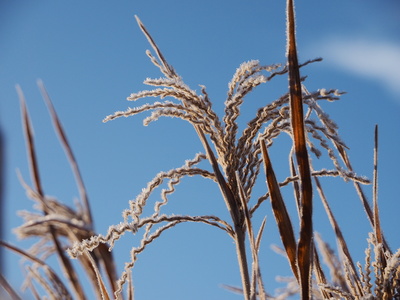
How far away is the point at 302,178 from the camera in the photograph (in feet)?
2.46

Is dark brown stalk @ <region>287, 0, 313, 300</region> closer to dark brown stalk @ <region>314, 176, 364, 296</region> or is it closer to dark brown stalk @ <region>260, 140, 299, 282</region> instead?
dark brown stalk @ <region>260, 140, 299, 282</region>

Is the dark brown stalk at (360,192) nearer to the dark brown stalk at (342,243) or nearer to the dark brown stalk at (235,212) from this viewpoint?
the dark brown stalk at (342,243)

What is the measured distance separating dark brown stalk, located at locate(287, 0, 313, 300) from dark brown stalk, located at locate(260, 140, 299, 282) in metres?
0.06

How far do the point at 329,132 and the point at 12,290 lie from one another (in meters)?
0.76

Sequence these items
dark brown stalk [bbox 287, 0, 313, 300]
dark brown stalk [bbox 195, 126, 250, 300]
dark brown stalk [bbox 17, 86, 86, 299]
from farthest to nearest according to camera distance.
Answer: dark brown stalk [bbox 17, 86, 86, 299] → dark brown stalk [bbox 195, 126, 250, 300] → dark brown stalk [bbox 287, 0, 313, 300]

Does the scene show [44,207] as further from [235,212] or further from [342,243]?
[342,243]

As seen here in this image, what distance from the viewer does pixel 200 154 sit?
1.22 meters

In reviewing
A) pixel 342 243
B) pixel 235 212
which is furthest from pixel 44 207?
pixel 342 243

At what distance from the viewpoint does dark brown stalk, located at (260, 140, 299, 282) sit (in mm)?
824

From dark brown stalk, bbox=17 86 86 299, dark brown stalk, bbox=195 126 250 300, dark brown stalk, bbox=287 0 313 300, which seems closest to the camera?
dark brown stalk, bbox=287 0 313 300

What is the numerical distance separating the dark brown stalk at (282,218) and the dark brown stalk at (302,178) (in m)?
0.06

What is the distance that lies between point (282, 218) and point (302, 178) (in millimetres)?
125

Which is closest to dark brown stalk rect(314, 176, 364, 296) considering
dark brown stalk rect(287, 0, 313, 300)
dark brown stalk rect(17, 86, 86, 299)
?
dark brown stalk rect(287, 0, 313, 300)

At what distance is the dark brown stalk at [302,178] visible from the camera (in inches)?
29.5
